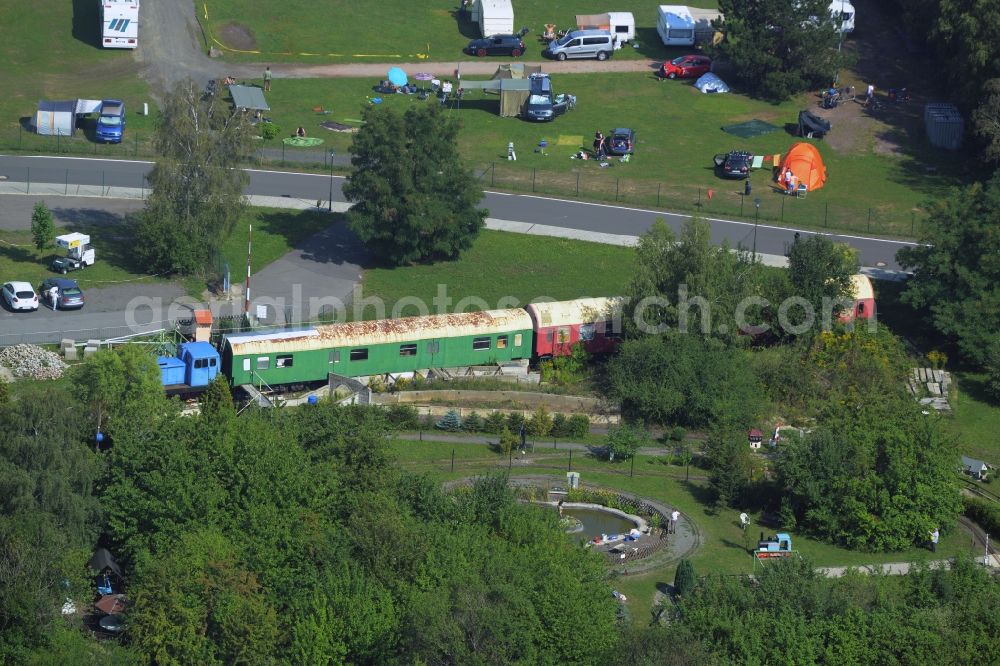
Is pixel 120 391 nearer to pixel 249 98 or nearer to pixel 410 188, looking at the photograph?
pixel 410 188

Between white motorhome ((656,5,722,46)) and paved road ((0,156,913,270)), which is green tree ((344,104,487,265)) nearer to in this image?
paved road ((0,156,913,270))

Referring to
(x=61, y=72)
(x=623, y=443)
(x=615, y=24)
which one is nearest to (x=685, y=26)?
(x=615, y=24)

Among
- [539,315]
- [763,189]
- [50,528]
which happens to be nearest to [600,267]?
[539,315]

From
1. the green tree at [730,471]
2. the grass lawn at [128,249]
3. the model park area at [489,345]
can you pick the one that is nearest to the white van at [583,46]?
the model park area at [489,345]

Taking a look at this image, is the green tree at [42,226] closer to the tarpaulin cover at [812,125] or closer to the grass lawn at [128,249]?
the grass lawn at [128,249]

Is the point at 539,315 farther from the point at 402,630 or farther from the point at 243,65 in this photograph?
the point at 243,65

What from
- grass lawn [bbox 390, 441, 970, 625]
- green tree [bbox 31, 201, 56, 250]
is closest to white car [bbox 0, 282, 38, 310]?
green tree [bbox 31, 201, 56, 250]
